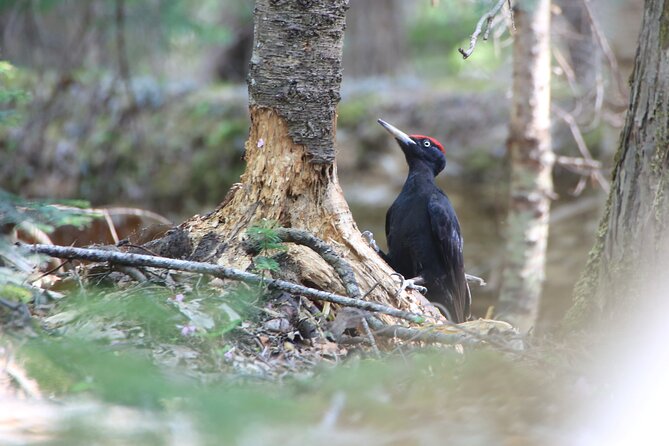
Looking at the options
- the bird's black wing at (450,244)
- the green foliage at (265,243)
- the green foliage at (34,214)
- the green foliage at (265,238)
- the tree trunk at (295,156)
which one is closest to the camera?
the green foliage at (34,214)

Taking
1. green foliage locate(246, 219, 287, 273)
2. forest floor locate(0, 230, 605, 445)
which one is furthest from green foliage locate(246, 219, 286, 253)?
forest floor locate(0, 230, 605, 445)

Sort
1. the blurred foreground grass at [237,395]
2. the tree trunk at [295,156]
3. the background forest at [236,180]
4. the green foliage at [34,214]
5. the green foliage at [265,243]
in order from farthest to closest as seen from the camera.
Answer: the tree trunk at [295,156], the green foliage at [265,243], the green foliage at [34,214], the background forest at [236,180], the blurred foreground grass at [237,395]

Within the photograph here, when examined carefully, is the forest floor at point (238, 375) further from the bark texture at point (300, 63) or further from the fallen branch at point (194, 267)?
the bark texture at point (300, 63)

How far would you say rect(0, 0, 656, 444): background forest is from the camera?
2.23m

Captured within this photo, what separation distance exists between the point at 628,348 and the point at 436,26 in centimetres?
1468

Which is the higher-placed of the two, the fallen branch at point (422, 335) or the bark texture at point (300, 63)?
the bark texture at point (300, 63)

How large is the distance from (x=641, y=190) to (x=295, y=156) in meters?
1.58

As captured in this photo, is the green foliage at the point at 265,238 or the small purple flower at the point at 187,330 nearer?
the small purple flower at the point at 187,330

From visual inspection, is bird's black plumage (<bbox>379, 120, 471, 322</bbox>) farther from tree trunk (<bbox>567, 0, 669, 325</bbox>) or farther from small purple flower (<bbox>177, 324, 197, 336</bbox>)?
small purple flower (<bbox>177, 324, 197, 336</bbox>)

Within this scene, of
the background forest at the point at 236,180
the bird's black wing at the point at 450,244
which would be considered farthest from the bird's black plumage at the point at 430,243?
the background forest at the point at 236,180

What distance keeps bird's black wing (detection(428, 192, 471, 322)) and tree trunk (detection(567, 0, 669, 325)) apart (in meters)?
1.18

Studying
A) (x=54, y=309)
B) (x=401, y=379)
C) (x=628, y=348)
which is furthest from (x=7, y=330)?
(x=628, y=348)

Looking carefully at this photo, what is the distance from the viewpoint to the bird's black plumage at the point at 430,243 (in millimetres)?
4742

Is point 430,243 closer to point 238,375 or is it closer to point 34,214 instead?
point 238,375
